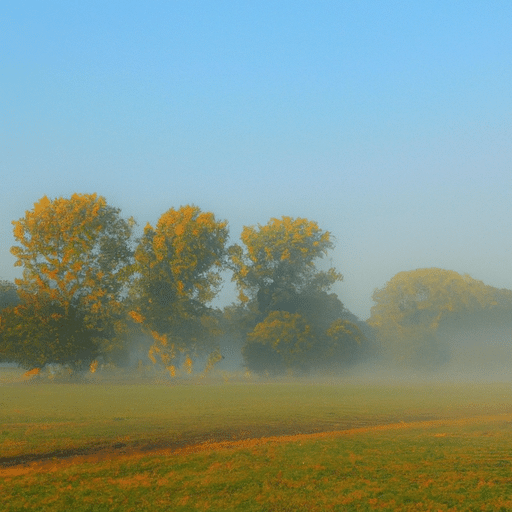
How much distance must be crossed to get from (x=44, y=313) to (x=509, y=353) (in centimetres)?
6890

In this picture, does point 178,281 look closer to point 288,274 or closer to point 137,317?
point 137,317

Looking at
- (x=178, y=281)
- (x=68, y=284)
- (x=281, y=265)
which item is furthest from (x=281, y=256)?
(x=68, y=284)

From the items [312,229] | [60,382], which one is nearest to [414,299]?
[312,229]

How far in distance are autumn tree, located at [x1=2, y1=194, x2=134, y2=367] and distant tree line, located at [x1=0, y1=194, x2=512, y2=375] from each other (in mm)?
106

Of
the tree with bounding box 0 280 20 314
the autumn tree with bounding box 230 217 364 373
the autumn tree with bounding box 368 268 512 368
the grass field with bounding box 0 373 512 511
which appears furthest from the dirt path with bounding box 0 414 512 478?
the tree with bounding box 0 280 20 314

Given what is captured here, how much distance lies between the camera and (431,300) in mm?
99625

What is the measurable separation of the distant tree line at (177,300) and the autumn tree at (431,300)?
76.1 inches

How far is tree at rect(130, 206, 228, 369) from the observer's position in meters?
70.6

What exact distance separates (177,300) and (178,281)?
210cm

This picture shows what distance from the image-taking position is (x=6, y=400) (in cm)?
3894

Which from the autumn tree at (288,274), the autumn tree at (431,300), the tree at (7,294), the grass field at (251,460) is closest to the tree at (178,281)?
the autumn tree at (288,274)

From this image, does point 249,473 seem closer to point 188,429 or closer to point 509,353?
point 188,429

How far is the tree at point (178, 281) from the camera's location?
70.6m

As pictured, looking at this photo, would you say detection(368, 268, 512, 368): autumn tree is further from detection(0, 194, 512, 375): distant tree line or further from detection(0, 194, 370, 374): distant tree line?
detection(0, 194, 370, 374): distant tree line
